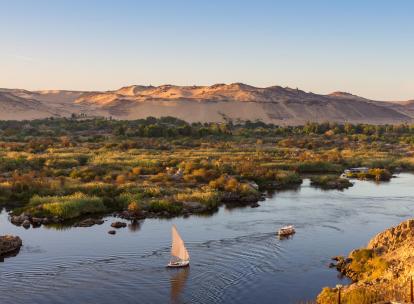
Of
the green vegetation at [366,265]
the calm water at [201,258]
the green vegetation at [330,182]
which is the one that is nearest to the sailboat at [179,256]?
the calm water at [201,258]

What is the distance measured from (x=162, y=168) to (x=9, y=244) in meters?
24.1

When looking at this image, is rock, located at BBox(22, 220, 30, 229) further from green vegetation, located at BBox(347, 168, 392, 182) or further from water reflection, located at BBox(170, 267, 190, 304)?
green vegetation, located at BBox(347, 168, 392, 182)

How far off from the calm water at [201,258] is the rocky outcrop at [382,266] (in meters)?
1.02

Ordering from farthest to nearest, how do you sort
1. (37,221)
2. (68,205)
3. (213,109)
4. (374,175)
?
(213,109) → (374,175) → (68,205) → (37,221)

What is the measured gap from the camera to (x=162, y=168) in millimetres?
48562

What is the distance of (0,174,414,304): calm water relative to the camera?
20.2 meters

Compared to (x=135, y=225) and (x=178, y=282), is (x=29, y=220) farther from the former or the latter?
(x=178, y=282)

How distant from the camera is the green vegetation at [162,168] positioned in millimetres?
34500

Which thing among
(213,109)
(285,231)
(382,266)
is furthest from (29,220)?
(213,109)

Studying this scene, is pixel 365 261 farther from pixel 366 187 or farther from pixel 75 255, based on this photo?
pixel 366 187

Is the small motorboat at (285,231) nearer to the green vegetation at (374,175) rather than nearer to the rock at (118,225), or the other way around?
the rock at (118,225)

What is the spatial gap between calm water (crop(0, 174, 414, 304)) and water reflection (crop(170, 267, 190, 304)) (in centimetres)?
4

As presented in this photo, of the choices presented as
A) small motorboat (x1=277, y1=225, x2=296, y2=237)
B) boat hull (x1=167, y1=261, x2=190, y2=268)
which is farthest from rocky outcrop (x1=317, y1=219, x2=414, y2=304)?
boat hull (x1=167, y1=261, x2=190, y2=268)

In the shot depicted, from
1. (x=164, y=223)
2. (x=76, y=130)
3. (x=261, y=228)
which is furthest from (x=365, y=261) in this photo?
(x=76, y=130)
